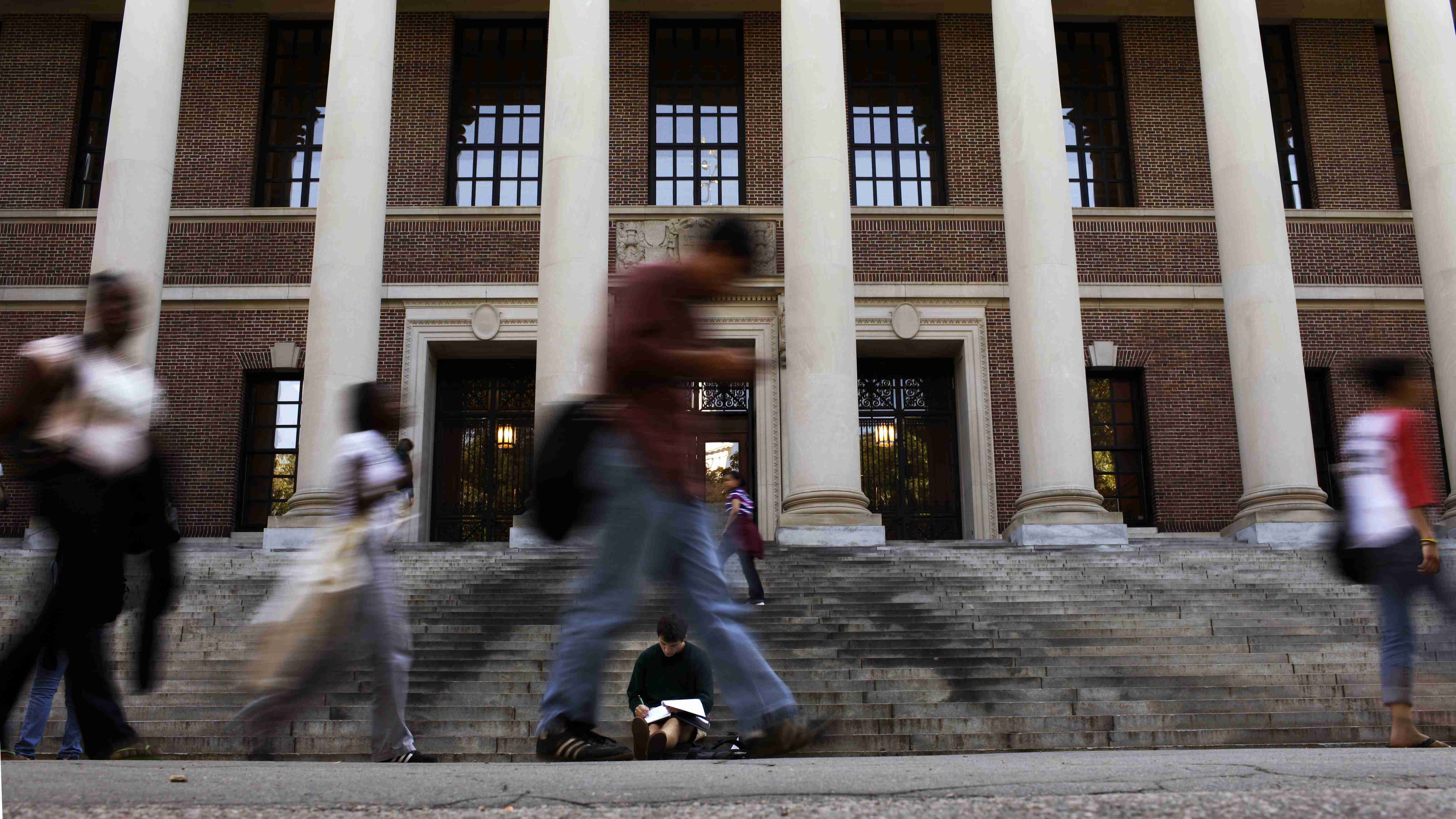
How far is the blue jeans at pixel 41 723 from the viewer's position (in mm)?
7020

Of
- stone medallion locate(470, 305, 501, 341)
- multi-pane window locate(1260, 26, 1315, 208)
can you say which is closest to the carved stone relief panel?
stone medallion locate(470, 305, 501, 341)

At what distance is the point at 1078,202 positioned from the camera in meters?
22.9

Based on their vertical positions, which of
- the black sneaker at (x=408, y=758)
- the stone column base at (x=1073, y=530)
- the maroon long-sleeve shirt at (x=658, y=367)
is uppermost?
the stone column base at (x=1073, y=530)

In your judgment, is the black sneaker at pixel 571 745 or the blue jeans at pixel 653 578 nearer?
the blue jeans at pixel 653 578

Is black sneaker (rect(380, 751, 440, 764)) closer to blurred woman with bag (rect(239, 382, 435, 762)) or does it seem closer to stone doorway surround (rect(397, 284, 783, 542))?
blurred woman with bag (rect(239, 382, 435, 762))

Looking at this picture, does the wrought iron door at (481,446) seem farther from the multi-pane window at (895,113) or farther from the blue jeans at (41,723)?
the blue jeans at (41,723)

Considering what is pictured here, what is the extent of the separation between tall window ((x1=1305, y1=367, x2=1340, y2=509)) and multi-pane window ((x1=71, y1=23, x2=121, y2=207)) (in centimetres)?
2159

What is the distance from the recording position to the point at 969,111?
2308 centimetres

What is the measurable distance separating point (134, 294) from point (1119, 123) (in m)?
21.3

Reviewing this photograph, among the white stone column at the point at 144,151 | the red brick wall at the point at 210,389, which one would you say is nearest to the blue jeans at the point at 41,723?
the white stone column at the point at 144,151

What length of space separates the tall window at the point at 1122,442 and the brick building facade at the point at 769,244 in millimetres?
252

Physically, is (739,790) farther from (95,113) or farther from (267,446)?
(95,113)

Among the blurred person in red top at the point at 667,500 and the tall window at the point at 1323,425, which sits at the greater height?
the tall window at the point at 1323,425

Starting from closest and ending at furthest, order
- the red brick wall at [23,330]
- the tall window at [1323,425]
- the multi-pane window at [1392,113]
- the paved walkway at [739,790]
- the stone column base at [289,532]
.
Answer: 1. the paved walkway at [739,790]
2. the stone column base at [289,532]
3. the red brick wall at [23,330]
4. the tall window at [1323,425]
5. the multi-pane window at [1392,113]
